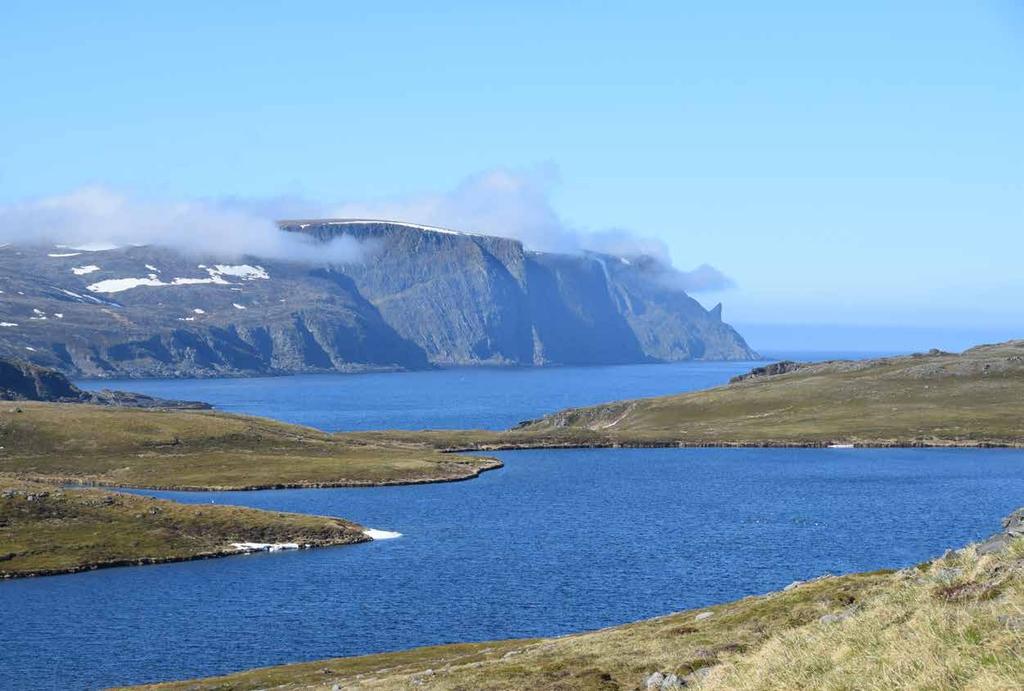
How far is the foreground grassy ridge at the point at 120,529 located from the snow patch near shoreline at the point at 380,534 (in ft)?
4.46

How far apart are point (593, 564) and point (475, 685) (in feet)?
224

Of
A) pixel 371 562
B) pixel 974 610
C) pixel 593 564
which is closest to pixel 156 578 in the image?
pixel 371 562

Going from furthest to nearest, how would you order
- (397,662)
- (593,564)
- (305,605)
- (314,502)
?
1. (314,502)
2. (593,564)
3. (305,605)
4. (397,662)

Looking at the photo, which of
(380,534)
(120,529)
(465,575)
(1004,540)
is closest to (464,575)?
(465,575)

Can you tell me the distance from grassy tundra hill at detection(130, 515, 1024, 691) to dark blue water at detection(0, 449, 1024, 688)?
1416 cm

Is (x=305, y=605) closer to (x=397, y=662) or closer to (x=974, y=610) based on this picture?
(x=397, y=662)

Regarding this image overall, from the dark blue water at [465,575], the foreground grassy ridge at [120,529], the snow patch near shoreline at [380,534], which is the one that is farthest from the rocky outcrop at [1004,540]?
the snow patch near shoreline at [380,534]

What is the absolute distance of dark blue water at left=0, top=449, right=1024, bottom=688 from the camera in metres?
84.8

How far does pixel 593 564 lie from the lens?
11188 cm

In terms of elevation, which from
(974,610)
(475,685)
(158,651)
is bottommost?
(158,651)

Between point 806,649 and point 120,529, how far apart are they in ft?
381

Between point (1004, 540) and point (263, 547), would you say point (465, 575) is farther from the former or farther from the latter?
point (1004, 540)

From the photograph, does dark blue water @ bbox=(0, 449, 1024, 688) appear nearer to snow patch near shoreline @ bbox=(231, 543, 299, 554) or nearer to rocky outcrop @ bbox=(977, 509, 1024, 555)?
snow patch near shoreline @ bbox=(231, 543, 299, 554)

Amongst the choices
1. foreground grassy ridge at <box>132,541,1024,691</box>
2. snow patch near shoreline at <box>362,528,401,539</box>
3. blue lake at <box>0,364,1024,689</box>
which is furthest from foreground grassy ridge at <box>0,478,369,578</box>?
foreground grassy ridge at <box>132,541,1024,691</box>
